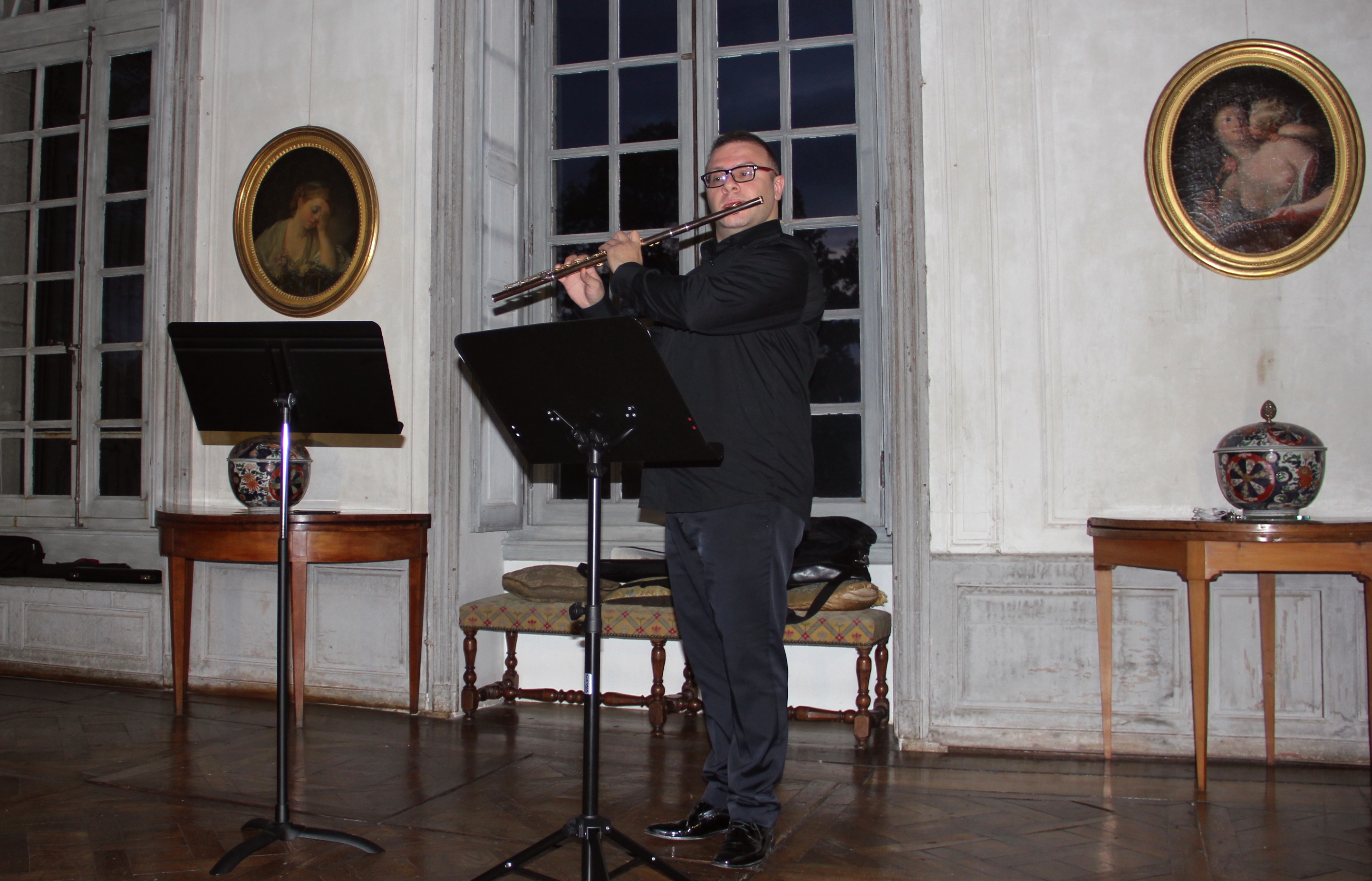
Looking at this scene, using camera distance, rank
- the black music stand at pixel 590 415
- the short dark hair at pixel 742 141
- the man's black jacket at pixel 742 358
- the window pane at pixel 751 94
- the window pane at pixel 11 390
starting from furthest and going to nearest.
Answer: the window pane at pixel 11 390
the window pane at pixel 751 94
the short dark hair at pixel 742 141
the man's black jacket at pixel 742 358
the black music stand at pixel 590 415

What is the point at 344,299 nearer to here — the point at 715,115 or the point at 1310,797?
the point at 715,115

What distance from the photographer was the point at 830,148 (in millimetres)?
4375

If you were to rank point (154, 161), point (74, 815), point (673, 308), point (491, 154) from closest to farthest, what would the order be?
1. point (673, 308)
2. point (74, 815)
3. point (491, 154)
4. point (154, 161)

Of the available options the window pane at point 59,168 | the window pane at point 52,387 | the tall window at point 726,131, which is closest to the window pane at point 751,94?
the tall window at point 726,131

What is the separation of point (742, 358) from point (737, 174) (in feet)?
1.46

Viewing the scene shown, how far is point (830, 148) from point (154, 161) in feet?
10.7

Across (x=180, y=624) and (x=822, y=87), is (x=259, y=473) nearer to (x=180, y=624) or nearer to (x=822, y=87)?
(x=180, y=624)

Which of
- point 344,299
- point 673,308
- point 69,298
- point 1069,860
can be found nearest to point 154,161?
point 69,298

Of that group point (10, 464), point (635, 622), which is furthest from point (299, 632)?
point (10, 464)

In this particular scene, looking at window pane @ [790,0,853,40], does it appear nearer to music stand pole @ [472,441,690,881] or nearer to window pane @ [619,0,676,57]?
window pane @ [619,0,676,57]

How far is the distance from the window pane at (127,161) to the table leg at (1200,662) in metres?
4.96

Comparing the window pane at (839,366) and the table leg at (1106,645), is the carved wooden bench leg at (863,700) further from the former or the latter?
the window pane at (839,366)

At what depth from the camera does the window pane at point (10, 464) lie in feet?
17.4

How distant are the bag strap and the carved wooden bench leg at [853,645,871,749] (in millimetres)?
196
